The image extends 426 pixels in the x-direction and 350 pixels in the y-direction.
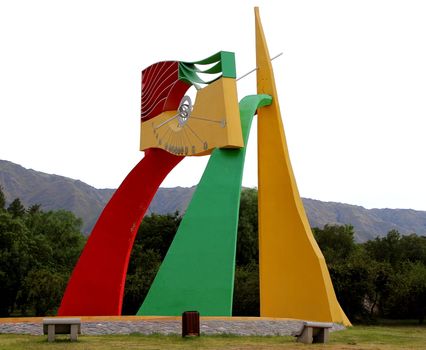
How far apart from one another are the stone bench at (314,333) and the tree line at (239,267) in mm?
9832

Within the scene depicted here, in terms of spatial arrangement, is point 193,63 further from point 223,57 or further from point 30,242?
point 30,242

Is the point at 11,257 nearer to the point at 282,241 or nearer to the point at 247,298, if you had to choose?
the point at 247,298

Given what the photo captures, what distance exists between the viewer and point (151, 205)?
17388 centimetres

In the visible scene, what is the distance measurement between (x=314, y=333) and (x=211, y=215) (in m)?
4.07

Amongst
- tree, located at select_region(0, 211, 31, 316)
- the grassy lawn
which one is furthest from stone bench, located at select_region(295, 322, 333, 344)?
tree, located at select_region(0, 211, 31, 316)

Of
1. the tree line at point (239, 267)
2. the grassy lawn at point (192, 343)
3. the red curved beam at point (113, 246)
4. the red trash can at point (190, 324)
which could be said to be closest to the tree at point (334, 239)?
the tree line at point (239, 267)

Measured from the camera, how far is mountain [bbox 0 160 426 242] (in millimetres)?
155750

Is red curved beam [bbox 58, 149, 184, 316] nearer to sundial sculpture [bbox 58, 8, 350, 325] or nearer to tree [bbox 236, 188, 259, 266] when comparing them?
sundial sculpture [bbox 58, 8, 350, 325]

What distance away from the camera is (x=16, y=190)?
160875 mm

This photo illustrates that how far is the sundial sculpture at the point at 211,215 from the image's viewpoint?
14.1 meters

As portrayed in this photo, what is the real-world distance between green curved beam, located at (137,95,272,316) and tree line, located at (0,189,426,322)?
7.80 metres

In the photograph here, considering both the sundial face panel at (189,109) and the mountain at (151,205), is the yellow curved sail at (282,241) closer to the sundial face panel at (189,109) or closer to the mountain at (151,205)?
the sundial face panel at (189,109)

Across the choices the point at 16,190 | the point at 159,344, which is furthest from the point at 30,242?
the point at 16,190

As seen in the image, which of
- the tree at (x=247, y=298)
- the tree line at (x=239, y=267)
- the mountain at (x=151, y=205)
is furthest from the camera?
the mountain at (x=151, y=205)
